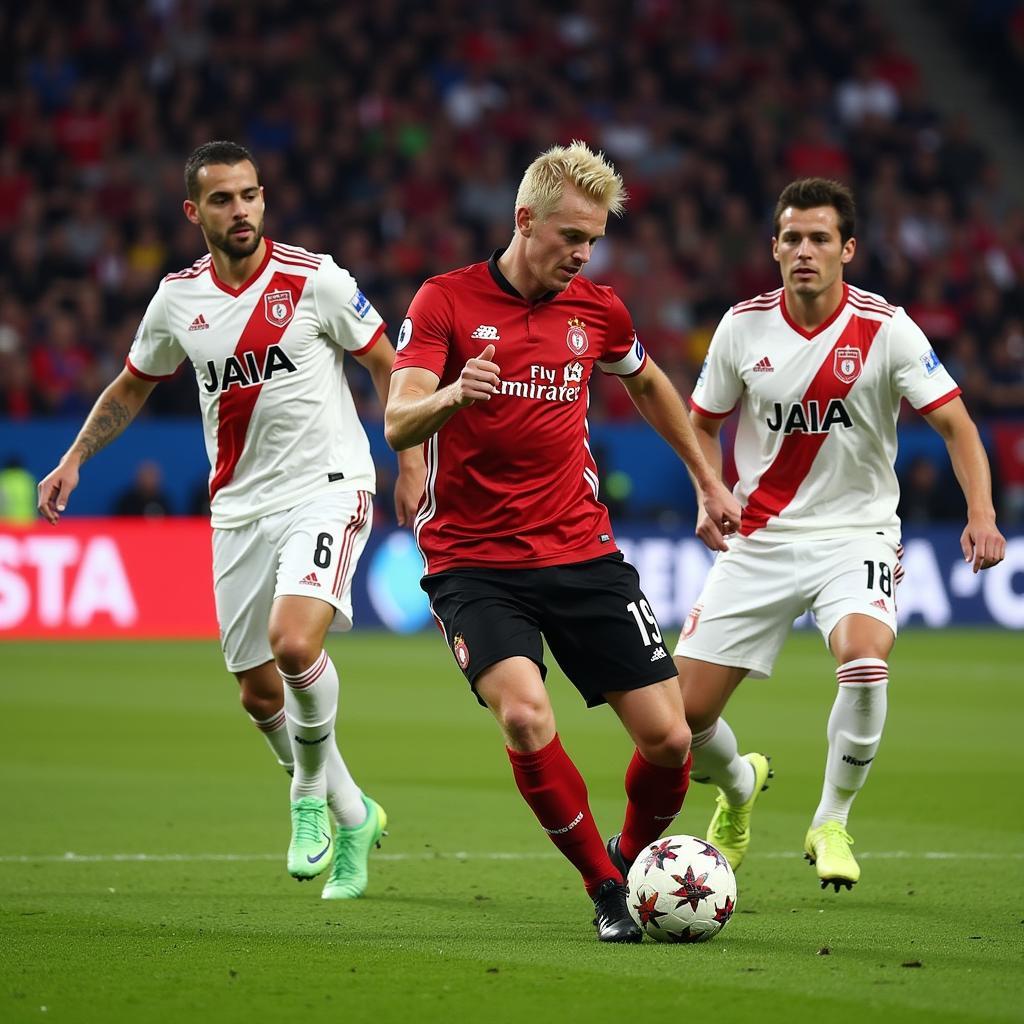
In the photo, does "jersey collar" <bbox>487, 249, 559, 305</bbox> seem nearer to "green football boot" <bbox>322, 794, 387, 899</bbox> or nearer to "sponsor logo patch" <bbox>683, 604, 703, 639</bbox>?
"sponsor logo patch" <bbox>683, 604, 703, 639</bbox>

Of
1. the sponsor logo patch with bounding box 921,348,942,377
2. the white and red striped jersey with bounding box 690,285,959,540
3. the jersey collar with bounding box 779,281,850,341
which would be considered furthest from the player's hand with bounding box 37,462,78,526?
the sponsor logo patch with bounding box 921,348,942,377

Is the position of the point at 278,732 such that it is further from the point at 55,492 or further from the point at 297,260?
the point at 297,260

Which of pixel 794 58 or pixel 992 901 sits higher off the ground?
pixel 794 58

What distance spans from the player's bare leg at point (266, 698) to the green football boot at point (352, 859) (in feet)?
1.21

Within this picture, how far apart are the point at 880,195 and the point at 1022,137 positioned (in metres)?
5.89

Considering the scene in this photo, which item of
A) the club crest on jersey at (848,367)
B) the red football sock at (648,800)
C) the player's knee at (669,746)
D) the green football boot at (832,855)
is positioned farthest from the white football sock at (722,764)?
the club crest on jersey at (848,367)

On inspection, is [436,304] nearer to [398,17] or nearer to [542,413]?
[542,413]

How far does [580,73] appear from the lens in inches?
958

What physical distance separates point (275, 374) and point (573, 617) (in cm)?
168

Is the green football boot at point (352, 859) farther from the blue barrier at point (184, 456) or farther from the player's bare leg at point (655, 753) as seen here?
the blue barrier at point (184, 456)

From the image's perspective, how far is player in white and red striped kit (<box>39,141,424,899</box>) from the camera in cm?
674

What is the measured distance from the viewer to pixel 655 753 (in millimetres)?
5820

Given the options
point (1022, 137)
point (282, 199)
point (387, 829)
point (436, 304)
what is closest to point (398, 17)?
point (282, 199)

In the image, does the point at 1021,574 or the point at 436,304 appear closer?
the point at 436,304
